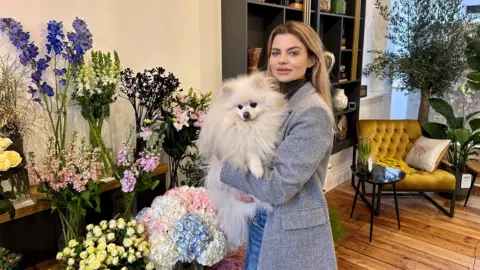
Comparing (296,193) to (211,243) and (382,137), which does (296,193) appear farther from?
(382,137)

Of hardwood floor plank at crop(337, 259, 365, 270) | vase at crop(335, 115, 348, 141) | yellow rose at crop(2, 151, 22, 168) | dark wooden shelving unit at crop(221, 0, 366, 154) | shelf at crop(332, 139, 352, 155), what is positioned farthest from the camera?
vase at crop(335, 115, 348, 141)

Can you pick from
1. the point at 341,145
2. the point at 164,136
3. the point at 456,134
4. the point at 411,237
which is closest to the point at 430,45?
the point at 456,134

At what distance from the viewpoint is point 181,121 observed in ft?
6.01

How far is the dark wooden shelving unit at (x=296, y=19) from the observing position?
247cm

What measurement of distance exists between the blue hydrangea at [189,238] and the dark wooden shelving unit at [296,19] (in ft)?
4.39

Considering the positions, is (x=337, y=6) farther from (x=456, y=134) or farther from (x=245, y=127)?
(x=245, y=127)

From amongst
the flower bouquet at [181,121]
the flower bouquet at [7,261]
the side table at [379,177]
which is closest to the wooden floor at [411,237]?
the side table at [379,177]

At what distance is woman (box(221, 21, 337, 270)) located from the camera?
1126 mm

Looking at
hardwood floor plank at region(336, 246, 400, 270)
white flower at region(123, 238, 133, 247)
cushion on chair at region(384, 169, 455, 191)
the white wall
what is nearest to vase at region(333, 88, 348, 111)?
cushion on chair at region(384, 169, 455, 191)

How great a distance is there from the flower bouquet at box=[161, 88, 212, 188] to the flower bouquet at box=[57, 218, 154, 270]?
574 mm

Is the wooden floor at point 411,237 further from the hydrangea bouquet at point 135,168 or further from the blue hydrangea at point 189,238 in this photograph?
the hydrangea bouquet at point 135,168

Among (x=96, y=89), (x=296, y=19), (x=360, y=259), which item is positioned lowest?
(x=360, y=259)

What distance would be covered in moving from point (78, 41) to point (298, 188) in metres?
1.24

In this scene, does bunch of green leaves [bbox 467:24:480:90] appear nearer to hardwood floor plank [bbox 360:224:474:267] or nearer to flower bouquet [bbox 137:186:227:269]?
hardwood floor plank [bbox 360:224:474:267]
